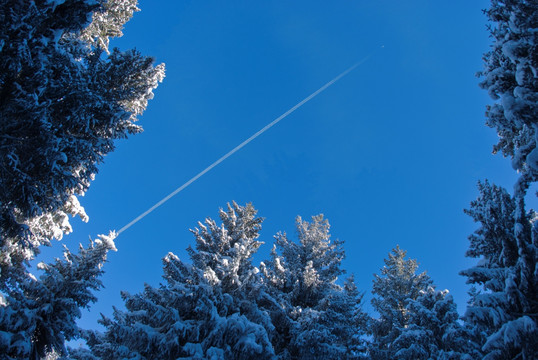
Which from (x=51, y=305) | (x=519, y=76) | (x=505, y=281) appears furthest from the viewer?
(x=51, y=305)

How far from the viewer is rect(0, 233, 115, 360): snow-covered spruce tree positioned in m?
9.59

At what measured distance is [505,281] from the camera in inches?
234

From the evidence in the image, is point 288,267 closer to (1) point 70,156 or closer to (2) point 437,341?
(2) point 437,341

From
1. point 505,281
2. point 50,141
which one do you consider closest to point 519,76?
point 505,281

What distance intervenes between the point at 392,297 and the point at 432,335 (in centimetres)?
426

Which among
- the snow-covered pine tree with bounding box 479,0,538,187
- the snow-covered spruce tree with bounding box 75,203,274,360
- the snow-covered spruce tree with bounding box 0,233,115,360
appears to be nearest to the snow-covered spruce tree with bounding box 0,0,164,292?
the snow-covered spruce tree with bounding box 0,233,115,360

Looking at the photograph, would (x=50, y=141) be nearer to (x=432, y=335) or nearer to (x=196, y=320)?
(x=196, y=320)

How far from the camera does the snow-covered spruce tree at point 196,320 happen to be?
368 inches

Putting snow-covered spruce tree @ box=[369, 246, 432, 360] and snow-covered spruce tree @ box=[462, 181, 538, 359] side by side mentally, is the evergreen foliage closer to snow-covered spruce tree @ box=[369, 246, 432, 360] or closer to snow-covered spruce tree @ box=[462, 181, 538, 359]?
snow-covered spruce tree @ box=[462, 181, 538, 359]

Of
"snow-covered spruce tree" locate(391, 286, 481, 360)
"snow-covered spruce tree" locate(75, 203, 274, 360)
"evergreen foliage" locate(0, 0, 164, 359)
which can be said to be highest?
"evergreen foliage" locate(0, 0, 164, 359)

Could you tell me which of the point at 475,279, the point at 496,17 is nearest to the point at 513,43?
the point at 496,17

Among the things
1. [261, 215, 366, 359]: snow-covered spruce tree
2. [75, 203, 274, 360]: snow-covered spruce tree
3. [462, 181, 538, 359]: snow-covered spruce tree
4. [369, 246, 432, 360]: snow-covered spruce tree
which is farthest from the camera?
[369, 246, 432, 360]: snow-covered spruce tree

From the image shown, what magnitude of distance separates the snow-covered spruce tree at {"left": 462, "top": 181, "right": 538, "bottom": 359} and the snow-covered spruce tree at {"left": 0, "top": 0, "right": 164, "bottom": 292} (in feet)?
36.2

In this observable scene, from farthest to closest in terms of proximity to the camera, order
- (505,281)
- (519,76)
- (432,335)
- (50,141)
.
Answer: (432,335), (50,141), (519,76), (505,281)
